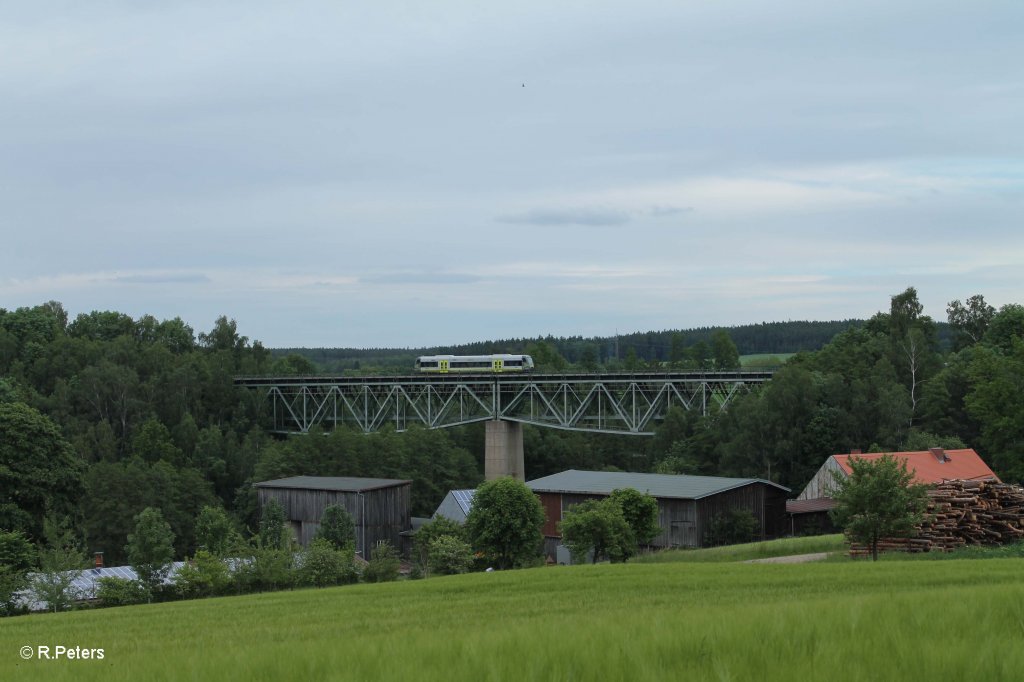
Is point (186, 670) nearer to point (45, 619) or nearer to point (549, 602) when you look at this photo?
point (549, 602)

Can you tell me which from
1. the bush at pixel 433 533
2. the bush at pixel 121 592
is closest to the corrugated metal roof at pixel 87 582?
the bush at pixel 121 592

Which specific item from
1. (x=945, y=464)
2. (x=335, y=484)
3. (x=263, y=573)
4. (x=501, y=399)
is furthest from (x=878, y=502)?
(x=501, y=399)

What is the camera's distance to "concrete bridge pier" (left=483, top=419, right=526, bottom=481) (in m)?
93.0

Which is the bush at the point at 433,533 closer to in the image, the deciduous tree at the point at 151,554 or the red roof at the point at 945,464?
the deciduous tree at the point at 151,554

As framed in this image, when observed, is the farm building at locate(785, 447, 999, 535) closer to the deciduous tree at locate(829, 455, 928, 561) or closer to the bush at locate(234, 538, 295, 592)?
the deciduous tree at locate(829, 455, 928, 561)

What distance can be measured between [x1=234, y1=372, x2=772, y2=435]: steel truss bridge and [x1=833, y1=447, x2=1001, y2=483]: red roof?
22.3 m

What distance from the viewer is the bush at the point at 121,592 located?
3703cm

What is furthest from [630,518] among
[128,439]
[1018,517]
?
[128,439]

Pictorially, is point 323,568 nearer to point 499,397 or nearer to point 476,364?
point 499,397

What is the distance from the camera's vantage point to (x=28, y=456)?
48062mm

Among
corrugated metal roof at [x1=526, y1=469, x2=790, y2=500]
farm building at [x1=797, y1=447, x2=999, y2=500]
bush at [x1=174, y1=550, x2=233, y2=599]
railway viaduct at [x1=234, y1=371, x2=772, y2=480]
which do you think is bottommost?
bush at [x1=174, y1=550, x2=233, y2=599]

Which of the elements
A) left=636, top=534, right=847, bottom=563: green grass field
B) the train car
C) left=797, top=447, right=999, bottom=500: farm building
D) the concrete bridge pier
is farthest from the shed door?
the train car

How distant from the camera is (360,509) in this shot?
66.9 m

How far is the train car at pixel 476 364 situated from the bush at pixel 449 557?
1992 inches
